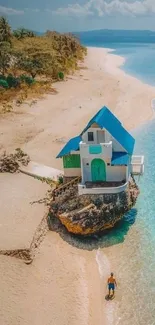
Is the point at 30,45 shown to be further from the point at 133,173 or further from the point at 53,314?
the point at 53,314

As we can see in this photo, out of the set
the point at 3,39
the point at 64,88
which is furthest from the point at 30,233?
the point at 3,39

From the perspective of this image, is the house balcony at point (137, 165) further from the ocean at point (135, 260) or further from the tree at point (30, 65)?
the tree at point (30, 65)

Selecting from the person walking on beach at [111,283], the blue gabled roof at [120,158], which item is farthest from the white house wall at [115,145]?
the person walking on beach at [111,283]

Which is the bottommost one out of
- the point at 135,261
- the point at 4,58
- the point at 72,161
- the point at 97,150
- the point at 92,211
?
the point at 135,261

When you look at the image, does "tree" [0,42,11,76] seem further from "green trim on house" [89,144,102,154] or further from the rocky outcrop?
the rocky outcrop

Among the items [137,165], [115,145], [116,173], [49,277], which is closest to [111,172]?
[116,173]

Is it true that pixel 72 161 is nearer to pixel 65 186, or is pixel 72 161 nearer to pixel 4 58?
pixel 65 186

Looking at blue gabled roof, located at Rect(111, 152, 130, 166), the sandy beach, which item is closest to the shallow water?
the sandy beach
